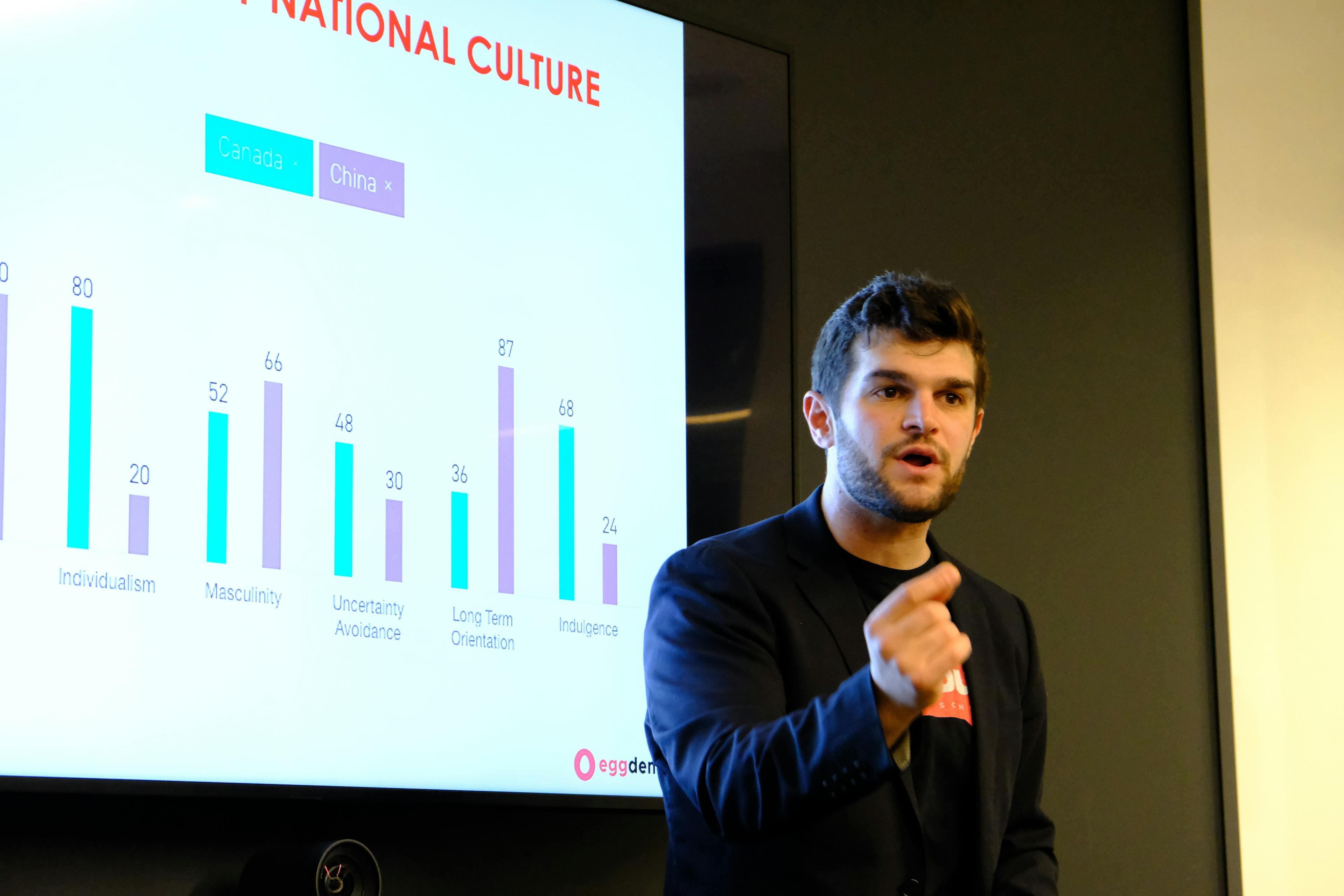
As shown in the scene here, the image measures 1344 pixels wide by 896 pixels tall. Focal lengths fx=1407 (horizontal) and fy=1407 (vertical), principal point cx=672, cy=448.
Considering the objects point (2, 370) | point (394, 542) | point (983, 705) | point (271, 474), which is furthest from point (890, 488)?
point (2, 370)

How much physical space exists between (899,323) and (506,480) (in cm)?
63

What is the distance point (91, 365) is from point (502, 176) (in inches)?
28.2

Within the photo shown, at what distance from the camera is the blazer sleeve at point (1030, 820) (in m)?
1.85

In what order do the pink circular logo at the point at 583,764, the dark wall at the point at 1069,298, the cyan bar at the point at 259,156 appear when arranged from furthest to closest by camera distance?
the dark wall at the point at 1069,298 → the pink circular logo at the point at 583,764 → the cyan bar at the point at 259,156

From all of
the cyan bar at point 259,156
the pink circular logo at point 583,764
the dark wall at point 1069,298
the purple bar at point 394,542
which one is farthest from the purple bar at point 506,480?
the dark wall at point 1069,298

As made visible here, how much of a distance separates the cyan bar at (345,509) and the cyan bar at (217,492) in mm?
156

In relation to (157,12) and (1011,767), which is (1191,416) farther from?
(157,12)

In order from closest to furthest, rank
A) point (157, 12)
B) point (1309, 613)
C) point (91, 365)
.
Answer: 1. point (91, 365)
2. point (157, 12)
3. point (1309, 613)

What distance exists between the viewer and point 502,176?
2.17 m

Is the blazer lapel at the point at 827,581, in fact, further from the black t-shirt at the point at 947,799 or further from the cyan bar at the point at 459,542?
the cyan bar at the point at 459,542

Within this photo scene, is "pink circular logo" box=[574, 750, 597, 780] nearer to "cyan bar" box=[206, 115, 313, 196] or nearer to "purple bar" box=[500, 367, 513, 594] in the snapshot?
"purple bar" box=[500, 367, 513, 594]

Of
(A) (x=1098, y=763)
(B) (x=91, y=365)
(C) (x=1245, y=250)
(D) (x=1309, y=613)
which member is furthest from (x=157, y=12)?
(D) (x=1309, y=613)

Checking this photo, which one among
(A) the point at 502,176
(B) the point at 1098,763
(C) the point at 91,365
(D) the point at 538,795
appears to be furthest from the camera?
(B) the point at 1098,763

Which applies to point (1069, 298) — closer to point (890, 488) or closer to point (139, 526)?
point (890, 488)
